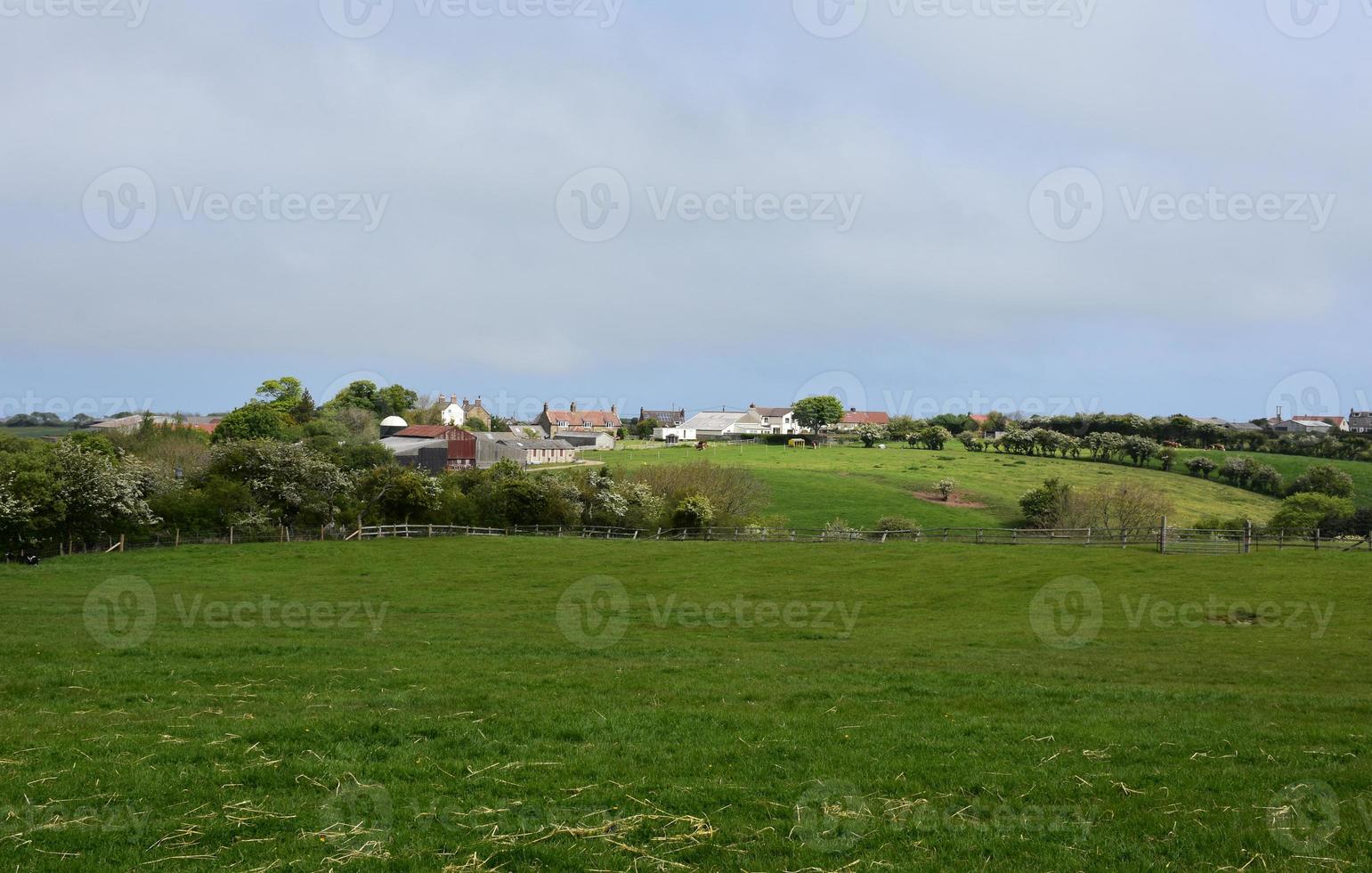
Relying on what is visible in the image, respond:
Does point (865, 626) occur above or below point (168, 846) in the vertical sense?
below

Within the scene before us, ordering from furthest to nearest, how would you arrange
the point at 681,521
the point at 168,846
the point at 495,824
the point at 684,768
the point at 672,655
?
the point at 681,521 < the point at 672,655 < the point at 684,768 < the point at 495,824 < the point at 168,846

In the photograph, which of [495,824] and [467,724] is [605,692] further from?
[495,824]

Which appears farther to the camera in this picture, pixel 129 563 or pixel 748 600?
pixel 129 563

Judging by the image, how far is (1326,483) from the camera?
8219cm

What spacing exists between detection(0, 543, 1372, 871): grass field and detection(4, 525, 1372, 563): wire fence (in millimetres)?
18343

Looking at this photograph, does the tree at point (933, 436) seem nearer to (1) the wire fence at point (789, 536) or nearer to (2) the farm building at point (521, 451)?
(2) the farm building at point (521, 451)

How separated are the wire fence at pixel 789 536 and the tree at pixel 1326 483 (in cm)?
4192

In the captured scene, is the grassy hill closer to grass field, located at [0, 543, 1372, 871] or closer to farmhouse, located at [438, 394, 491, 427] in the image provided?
grass field, located at [0, 543, 1372, 871]

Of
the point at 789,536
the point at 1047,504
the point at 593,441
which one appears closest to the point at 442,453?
the point at 593,441

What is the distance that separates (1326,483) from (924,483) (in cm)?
3724

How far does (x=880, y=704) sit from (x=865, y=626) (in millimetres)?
13091

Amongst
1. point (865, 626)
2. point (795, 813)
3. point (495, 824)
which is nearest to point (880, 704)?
point (795, 813)

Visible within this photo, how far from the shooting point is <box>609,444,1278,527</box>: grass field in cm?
7638

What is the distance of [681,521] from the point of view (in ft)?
210
